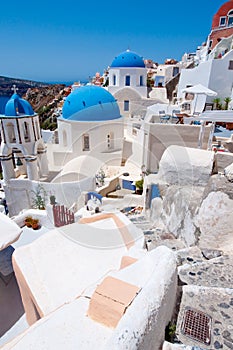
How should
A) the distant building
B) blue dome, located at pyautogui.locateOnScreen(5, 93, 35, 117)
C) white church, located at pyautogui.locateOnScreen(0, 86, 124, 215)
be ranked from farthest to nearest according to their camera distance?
1. the distant building
2. white church, located at pyautogui.locateOnScreen(0, 86, 124, 215)
3. blue dome, located at pyautogui.locateOnScreen(5, 93, 35, 117)

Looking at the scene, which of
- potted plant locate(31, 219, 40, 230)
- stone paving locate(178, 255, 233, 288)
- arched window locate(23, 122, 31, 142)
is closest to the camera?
stone paving locate(178, 255, 233, 288)

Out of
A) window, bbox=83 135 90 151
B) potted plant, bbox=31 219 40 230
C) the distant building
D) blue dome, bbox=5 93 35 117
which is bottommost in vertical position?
potted plant, bbox=31 219 40 230

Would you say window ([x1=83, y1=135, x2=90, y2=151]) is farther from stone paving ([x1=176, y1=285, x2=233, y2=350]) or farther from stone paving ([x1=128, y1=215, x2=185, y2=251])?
stone paving ([x1=176, y1=285, x2=233, y2=350])

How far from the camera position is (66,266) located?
3057 mm

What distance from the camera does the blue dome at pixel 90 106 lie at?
11.6 m

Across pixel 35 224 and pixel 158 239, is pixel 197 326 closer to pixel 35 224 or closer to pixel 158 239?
pixel 158 239

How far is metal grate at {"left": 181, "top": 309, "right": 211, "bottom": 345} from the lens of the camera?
1.77 metres

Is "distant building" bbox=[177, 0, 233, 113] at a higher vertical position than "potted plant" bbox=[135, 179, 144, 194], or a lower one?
higher

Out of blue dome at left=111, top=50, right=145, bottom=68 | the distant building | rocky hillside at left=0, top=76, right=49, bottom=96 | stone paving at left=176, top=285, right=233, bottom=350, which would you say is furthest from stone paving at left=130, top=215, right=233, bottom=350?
blue dome at left=111, top=50, right=145, bottom=68

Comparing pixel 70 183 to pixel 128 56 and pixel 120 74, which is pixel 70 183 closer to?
pixel 120 74

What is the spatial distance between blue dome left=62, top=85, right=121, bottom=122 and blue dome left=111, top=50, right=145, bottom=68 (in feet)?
36.9

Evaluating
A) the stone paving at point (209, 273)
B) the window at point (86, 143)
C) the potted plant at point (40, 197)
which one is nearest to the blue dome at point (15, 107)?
the window at point (86, 143)

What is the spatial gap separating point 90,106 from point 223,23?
17800 mm

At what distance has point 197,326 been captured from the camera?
6.09 ft
